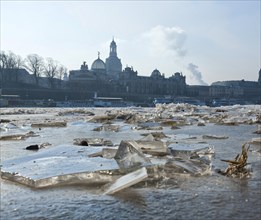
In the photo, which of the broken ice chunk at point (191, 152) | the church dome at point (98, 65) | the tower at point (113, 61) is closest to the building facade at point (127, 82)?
the church dome at point (98, 65)

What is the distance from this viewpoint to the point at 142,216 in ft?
12.4

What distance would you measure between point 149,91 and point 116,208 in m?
133

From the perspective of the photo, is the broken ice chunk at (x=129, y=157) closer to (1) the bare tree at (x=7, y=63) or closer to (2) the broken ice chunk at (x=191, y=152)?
(2) the broken ice chunk at (x=191, y=152)

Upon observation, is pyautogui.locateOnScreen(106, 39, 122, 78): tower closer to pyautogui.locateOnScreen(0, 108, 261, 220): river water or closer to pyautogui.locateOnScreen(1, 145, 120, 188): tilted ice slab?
pyautogui.locateOnScreen(1, 145, 120, 188): tilted ice slab

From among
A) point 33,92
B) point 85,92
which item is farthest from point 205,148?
point 85,92

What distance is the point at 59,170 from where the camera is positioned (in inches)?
217

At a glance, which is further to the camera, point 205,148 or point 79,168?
point 205,148

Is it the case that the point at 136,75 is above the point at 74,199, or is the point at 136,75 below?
above

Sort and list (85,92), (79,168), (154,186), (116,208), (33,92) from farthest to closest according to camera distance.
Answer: (85,92), (33,92), (79,168), (154,186), (116,208)

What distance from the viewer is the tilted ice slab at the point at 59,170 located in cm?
518

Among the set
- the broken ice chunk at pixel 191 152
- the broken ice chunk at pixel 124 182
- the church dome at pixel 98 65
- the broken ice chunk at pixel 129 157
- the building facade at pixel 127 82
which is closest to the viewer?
the broken ice chunk at pixel 124 182

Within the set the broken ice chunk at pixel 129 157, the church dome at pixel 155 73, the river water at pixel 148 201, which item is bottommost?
the river water at pixel 148 201

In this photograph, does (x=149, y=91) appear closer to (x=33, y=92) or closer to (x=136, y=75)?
(x=136, y=75)

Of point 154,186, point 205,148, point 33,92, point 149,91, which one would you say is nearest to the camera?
point 154,186
